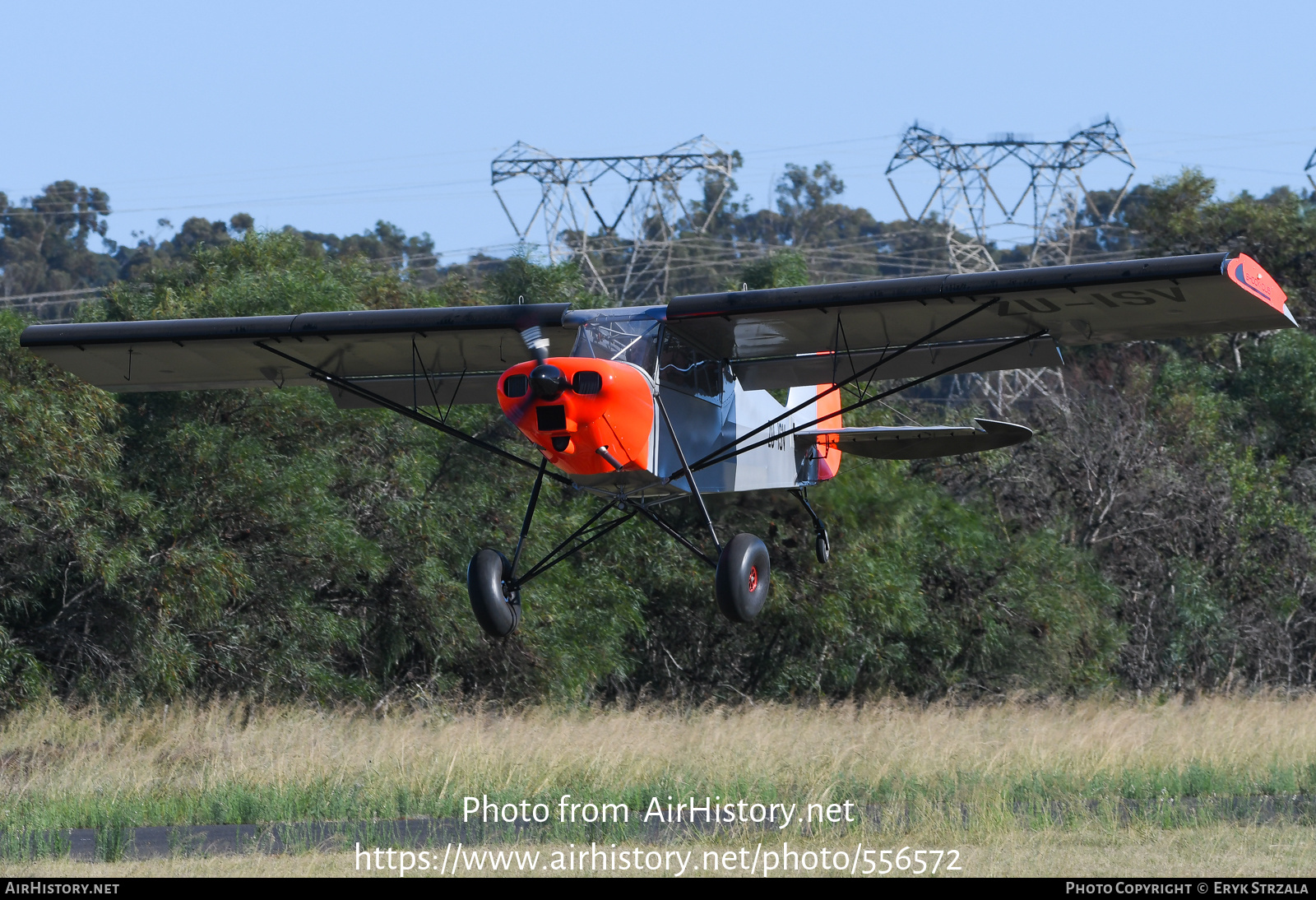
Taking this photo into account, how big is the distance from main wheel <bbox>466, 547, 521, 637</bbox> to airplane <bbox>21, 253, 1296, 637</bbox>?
2cm

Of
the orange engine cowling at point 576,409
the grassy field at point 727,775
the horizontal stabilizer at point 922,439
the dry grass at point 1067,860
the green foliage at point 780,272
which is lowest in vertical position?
the grassy field at point 727,775

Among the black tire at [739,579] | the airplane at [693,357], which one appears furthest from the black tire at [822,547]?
the black tire at [739,579]

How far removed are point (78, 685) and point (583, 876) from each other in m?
11.1

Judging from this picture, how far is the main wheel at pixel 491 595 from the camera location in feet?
36.1

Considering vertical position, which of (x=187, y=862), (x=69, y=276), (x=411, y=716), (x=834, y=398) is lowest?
(x=411, y=716)

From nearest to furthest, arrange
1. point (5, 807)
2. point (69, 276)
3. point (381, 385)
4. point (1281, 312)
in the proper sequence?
1. point (1281, 312)
2. point (5, 807)
3. point (381, 385)
4. point (69, 276)

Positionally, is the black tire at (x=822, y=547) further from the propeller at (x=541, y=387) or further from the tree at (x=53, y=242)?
the tree at (x=53, y=242)

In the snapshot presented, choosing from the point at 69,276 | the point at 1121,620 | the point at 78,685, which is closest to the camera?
the point at 78,685

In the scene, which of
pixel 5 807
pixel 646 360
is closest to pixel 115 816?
pixel 5 807

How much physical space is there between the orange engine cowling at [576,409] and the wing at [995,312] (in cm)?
119

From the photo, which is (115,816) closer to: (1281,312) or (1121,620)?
(1281,312)

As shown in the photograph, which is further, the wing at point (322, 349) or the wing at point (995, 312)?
the wing at point (322, 349)

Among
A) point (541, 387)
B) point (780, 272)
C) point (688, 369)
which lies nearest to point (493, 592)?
point (541, 387)

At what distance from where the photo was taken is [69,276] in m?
73.6
